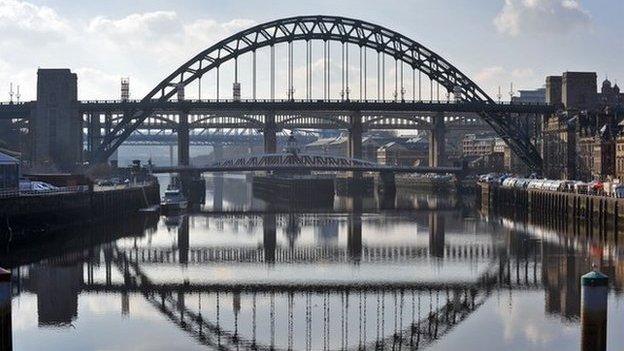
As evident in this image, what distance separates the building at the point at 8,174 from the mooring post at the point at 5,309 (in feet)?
140

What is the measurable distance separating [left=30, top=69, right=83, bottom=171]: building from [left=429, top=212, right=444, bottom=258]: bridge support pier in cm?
4806

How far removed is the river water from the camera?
3716 cm

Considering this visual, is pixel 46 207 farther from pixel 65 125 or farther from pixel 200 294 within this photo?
pixel 65 125

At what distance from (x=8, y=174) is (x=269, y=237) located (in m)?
18.6

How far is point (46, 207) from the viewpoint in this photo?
72438mm

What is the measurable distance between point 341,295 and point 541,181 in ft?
232

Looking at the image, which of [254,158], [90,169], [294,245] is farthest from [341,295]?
[254,158]

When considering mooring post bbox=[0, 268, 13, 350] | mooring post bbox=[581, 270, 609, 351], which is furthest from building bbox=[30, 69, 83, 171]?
mooring post bbox=[581, 270, 609, 351]

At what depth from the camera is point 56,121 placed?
129m

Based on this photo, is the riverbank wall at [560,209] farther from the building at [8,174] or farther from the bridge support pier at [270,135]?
the bridge support pier at [270,135]

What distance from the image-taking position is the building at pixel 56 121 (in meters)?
127

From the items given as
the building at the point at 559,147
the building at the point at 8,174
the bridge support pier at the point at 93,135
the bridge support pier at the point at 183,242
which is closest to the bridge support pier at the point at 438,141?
the building at the point at 559,147

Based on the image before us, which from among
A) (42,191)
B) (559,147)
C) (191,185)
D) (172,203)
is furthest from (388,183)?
(42,191)

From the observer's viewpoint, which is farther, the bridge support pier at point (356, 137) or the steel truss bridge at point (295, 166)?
the bridge support pier at point (356, 137)
